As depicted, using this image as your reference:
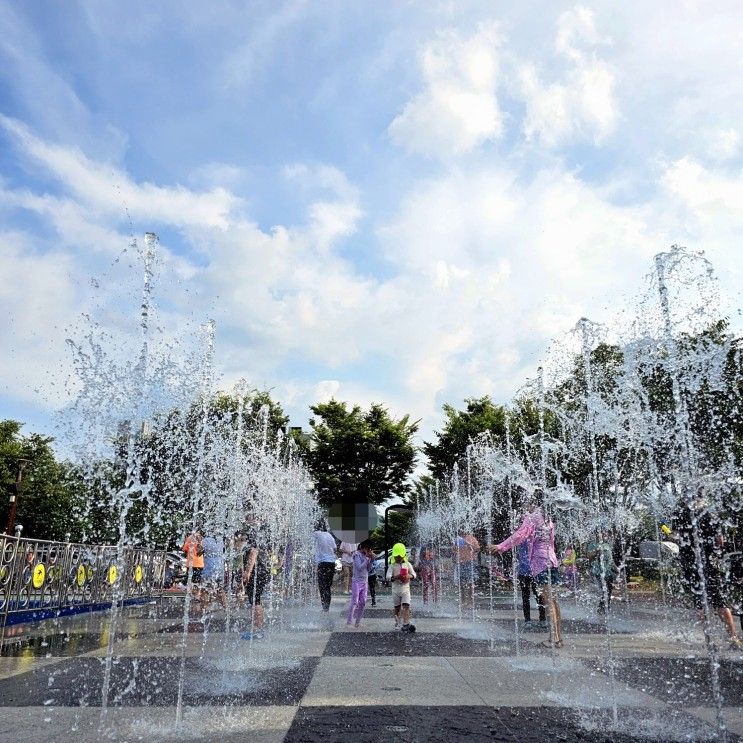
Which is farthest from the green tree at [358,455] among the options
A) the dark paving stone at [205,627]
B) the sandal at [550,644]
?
the sandal at [550,644]

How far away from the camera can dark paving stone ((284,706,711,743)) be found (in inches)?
151

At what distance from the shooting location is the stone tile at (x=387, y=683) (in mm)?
4816

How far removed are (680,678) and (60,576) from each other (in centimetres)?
881

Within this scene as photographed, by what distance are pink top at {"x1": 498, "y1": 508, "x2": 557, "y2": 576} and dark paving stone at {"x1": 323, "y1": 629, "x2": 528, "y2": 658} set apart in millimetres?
1058

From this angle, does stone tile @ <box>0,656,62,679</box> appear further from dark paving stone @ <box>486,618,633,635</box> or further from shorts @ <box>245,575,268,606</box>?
dark paving stone @ <box>486,618,633,635</box>

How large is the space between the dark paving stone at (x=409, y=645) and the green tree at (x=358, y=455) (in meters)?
22.1

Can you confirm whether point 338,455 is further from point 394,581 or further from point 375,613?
point 394,581

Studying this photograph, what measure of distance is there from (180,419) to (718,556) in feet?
70.7

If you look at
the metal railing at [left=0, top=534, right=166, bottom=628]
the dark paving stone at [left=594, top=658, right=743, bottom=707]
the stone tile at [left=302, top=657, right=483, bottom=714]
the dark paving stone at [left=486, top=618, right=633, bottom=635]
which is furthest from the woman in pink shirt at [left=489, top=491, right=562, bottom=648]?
the metal railing at [left=0, top=534, right=166, bottom=628]

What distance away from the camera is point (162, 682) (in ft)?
18.3

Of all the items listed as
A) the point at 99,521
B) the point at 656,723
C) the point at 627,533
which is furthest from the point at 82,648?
the point at 99,521

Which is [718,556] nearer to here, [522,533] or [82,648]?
[522,533]

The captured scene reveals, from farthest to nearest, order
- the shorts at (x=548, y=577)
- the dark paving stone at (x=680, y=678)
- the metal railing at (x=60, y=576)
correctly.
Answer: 1. the metal railing at (x=60, y=576)
2. the shorts at (x=548, y=577)
3. the dark paving stone at (x=680, y=678)

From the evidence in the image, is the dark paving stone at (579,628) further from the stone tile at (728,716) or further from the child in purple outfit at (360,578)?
the stone tile at (728,716)
